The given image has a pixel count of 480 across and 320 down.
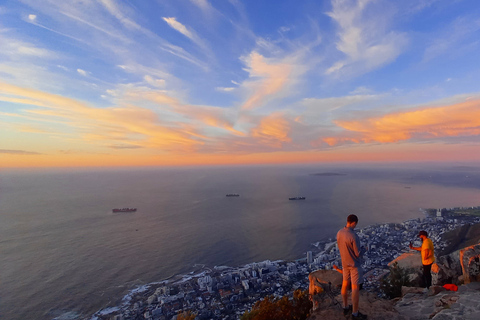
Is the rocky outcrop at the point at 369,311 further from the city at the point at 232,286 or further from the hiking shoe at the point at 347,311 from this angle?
the city at the point at 232,286

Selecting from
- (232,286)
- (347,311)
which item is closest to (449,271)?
(347,311)

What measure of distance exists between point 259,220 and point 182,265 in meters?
25.3

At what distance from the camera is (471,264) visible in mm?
7070

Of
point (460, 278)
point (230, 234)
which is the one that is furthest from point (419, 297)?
point (230, 234)

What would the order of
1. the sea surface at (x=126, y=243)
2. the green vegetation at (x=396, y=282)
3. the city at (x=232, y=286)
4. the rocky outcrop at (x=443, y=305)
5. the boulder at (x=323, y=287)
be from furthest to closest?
the sea surface at (x=126, y=243)
the city at (x=232, y=286)
the green vegetation at (x=396, y=282)
the boulder at (x=323, y=287)
the rocky outcrop at (x=443, y=305)

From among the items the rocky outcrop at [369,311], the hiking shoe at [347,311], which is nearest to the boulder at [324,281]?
the rocky outcrop at [369,311]

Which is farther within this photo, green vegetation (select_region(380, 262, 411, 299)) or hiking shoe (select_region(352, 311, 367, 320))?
green vegetation (select_region(380, 262, 411, 299))

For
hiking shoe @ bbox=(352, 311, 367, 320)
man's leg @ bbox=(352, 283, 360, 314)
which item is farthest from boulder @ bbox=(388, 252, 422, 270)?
man's leg @ bbox=(352, 283, 360, 314)

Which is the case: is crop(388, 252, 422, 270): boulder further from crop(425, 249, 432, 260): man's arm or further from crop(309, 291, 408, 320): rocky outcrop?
crop(309, 291, 408, 320): rocky outcrop

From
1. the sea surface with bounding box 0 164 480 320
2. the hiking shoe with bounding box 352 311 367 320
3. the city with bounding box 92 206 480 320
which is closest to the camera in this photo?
the hiking shoe with bounding box 352 311 367 320

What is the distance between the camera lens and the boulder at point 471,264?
6957 millimetres

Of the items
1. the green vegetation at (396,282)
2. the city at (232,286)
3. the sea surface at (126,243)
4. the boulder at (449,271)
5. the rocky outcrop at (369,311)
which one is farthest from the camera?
the sea surface at (126,243)

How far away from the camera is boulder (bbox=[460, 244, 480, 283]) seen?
22.8 feet

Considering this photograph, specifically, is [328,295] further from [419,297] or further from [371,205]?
[371,205]
